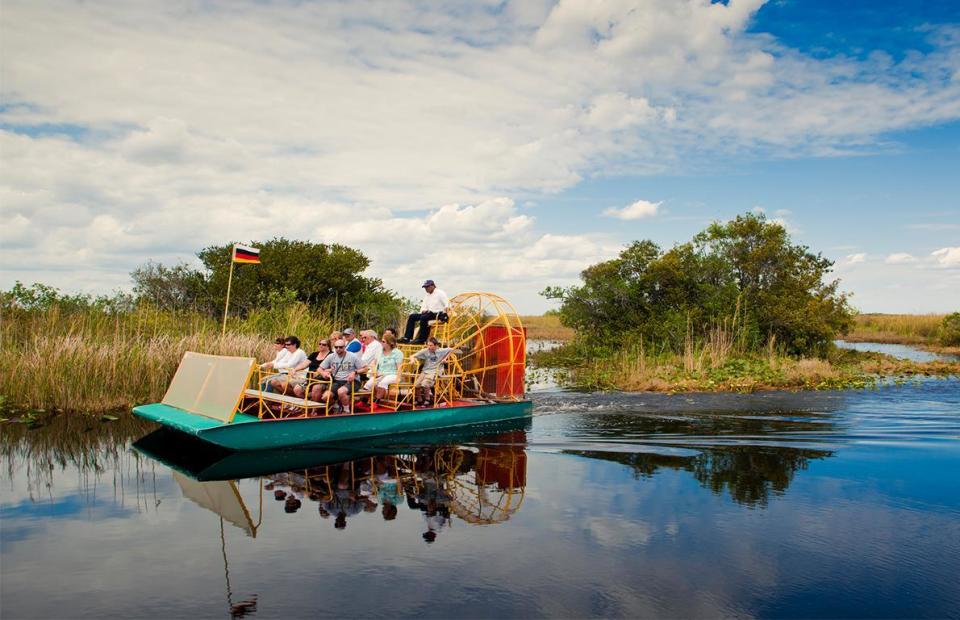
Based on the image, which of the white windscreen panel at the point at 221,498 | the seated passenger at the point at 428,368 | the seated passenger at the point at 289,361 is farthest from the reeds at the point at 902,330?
the white windscreen panel at the point at 221,498

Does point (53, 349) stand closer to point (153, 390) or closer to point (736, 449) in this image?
point (153, 390)

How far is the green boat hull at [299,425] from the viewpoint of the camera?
33.2 feet

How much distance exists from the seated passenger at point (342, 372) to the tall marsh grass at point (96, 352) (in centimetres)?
442

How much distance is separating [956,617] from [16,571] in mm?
7491

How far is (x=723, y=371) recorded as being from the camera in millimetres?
19969

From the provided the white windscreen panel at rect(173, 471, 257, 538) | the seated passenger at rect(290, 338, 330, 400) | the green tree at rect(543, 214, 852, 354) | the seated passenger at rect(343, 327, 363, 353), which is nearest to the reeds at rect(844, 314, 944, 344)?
the green tree at rect(543, 214, 852, 354)

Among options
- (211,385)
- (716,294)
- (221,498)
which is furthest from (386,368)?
(716,294)

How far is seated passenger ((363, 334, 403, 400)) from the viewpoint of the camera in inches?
481

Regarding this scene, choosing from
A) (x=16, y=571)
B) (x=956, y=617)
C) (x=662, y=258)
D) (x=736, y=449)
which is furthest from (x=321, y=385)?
(x=662, y=258)

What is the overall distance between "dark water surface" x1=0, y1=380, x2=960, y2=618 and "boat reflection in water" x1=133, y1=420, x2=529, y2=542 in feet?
0.15

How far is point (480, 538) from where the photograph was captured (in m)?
6.82

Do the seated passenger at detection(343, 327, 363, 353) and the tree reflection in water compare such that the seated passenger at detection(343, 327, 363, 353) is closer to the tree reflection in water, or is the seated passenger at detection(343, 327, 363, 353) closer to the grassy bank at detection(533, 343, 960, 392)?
the tree reflection in water

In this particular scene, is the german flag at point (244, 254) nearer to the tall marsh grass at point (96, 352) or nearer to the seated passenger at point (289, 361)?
the seated passenger at point (289, 361)

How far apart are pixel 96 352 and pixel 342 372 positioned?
6.09 metres
